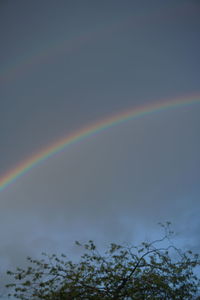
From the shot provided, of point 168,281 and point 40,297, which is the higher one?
point 168,281

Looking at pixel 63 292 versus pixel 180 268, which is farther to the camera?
pixel 180 268

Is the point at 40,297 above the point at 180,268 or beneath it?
beneath

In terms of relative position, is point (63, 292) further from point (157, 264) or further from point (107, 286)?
point (157, 264)

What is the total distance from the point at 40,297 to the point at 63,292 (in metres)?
1.01

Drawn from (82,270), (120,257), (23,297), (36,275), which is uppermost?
(120,257)

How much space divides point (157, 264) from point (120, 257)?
1733mm

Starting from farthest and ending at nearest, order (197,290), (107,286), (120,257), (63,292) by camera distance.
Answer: (120,257) → (197,290) → (107,286) → (63,292)

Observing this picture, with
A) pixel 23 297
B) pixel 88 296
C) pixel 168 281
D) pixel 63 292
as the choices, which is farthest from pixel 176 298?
pixel 23 297

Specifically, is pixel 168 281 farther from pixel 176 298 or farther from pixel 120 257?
pixel 120 257

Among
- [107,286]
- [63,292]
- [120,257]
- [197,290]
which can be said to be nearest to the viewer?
[63,292]

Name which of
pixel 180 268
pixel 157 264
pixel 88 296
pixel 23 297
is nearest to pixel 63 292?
pixel 88 296

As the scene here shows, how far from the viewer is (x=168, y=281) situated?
9.32m

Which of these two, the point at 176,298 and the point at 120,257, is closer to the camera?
the point at 176,298

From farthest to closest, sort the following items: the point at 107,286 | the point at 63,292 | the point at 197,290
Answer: the point at 197,290, the point at 107,286, the point at 63,292
